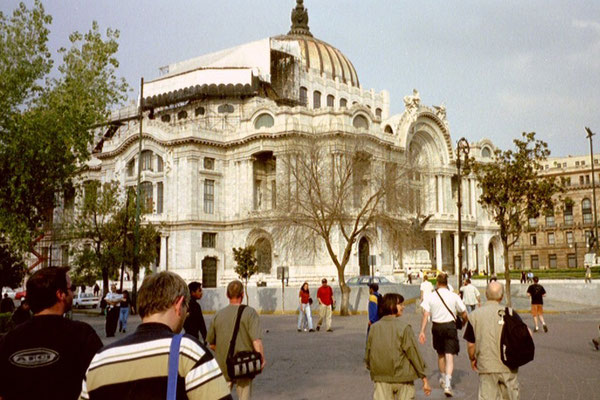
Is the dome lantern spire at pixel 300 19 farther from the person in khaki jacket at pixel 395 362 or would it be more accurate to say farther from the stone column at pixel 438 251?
the person in khaki jacket at pixel 395 362

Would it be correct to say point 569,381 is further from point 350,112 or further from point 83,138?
point 350,112

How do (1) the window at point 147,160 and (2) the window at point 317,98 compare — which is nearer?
(1) the window at point 147,160

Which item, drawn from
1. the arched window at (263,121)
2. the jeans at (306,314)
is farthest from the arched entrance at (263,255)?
the jeans at (306,314)

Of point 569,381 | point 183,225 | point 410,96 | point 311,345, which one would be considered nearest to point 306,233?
point 311,345

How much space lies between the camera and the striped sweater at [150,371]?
2824mm

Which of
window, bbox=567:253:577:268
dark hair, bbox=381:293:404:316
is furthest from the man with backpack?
window, bbox=567:253:577:268

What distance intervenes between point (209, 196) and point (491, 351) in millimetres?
49759

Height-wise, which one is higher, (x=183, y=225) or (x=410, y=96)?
(x=410, y=96)

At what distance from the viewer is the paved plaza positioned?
10.2 m

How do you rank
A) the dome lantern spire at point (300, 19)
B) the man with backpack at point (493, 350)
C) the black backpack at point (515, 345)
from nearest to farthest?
the black backpack at point (515, 345) < the man with backpack at point (493, 350) < the dome lantern spire at point (300, 19)

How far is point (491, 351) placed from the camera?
6625 millimetres

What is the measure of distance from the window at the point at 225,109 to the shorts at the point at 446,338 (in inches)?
2007

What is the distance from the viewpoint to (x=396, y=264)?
5600cm

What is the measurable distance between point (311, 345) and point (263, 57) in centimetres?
4891
